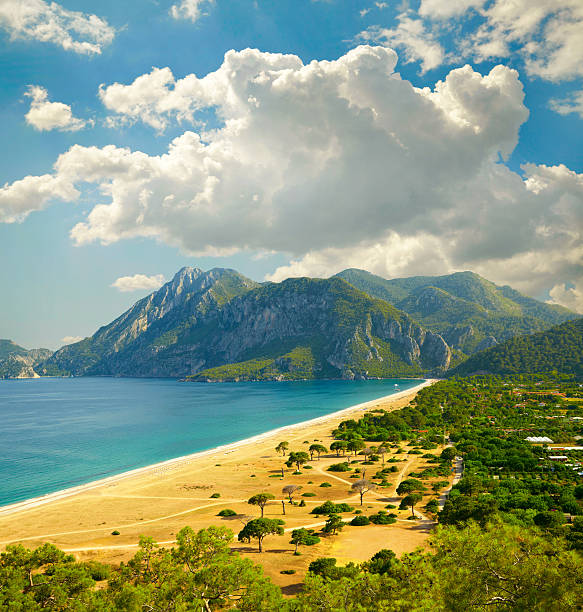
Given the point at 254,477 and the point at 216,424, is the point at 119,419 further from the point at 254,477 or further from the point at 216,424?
the point at 254,477

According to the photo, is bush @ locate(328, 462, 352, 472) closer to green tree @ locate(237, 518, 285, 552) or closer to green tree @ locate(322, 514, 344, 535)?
green tree @ locate(322, 514, 344, 535)

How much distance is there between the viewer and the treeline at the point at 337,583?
16.9m

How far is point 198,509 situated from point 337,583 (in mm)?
43228

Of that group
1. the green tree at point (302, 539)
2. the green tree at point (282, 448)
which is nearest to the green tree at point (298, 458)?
the green tree at point (282, 448)

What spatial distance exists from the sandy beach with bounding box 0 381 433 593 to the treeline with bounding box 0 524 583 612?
39.2 ft

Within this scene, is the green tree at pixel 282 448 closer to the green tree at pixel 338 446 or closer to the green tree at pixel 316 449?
the green tree at pixel 316 449

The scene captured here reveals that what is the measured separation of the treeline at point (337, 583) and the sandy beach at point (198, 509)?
12.0 m

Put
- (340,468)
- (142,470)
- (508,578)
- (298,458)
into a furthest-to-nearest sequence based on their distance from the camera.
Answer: (142,470) → (298,458) → (340,468) → (508,578)

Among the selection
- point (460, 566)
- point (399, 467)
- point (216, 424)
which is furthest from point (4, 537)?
point (216, 424)

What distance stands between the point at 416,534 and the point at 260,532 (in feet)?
58.8

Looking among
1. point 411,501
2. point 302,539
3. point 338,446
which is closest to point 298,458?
point 338,446

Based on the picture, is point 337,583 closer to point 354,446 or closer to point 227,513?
point 227,513

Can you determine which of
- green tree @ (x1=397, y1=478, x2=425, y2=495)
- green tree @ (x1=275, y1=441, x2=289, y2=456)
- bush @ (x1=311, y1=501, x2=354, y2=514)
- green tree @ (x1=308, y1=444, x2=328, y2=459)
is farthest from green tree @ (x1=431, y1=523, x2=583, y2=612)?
green tree @ (x1=275, y1=441, x2=289, y2=456)

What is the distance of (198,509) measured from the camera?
2222 inches
